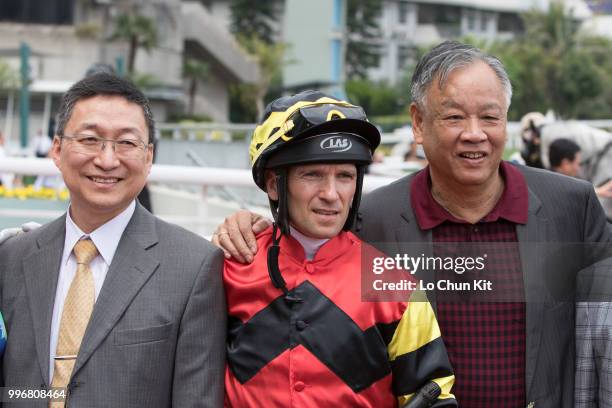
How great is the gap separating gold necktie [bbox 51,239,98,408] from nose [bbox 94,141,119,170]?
253 mm

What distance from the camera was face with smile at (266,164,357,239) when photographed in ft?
6.82

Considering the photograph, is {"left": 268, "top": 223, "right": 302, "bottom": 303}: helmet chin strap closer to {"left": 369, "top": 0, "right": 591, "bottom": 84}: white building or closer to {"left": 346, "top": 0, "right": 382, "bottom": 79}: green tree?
{"left": 346, "top": 0, "right": 382, "bottom": 79}: green tree

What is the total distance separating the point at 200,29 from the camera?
3984 cm

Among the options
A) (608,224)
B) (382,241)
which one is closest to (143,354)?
(382,241)

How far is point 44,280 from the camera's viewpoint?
6.82 ft

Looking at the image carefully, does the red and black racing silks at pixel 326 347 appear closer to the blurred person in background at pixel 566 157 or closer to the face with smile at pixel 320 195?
the face with smile at pixel 320 195

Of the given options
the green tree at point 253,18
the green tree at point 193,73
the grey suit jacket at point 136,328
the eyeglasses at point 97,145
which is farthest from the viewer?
the green tree at point 253,18

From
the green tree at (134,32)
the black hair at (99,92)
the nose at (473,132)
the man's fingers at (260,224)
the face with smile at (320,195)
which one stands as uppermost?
the green tree at (134,32)

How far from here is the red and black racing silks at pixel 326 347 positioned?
6.60 feet

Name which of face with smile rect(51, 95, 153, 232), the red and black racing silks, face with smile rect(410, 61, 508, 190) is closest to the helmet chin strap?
the red and black racing silks

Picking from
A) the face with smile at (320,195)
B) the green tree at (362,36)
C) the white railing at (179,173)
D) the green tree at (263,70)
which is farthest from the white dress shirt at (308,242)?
the green tree at (362,36)

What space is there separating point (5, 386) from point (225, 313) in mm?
588

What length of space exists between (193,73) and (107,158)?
37.9m

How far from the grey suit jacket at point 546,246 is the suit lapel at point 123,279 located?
2.05 ft
